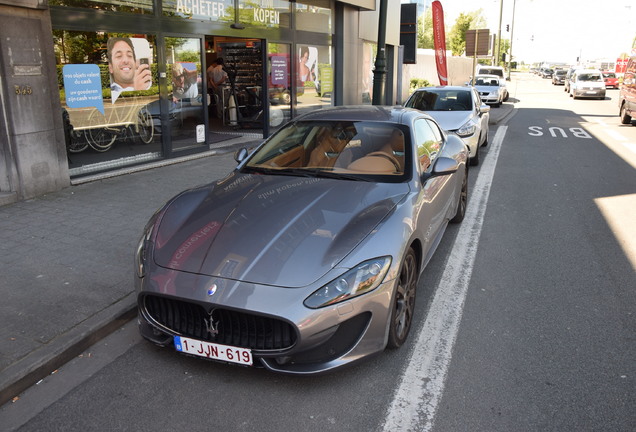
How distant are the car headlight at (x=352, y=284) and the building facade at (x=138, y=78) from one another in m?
5.64

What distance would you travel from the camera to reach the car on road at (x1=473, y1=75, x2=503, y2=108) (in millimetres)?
26000

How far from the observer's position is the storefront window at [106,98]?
794 centimetres

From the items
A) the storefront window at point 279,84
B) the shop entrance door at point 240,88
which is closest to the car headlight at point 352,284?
the storefront window at point 279,84

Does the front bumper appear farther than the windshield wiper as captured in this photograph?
No

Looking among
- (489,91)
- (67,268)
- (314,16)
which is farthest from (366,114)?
(489,91)

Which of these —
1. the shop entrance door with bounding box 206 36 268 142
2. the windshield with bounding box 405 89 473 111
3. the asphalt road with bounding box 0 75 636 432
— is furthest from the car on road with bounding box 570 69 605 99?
the asphalt road with bounding box 0 75 636 432

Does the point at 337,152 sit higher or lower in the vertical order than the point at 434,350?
higher

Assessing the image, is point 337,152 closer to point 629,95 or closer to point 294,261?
point 294,261

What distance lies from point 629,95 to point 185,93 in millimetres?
15474

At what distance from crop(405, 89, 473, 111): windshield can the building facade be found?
3704 millimetres

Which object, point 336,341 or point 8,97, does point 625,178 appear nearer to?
point 336,341

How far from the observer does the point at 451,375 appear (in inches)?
136

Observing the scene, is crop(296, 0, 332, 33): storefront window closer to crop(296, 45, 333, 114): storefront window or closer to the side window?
crop(296, 45, 333, 114): storefront window

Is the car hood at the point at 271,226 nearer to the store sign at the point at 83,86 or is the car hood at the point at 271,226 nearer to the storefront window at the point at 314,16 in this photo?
the store sign at the point at 83,86
